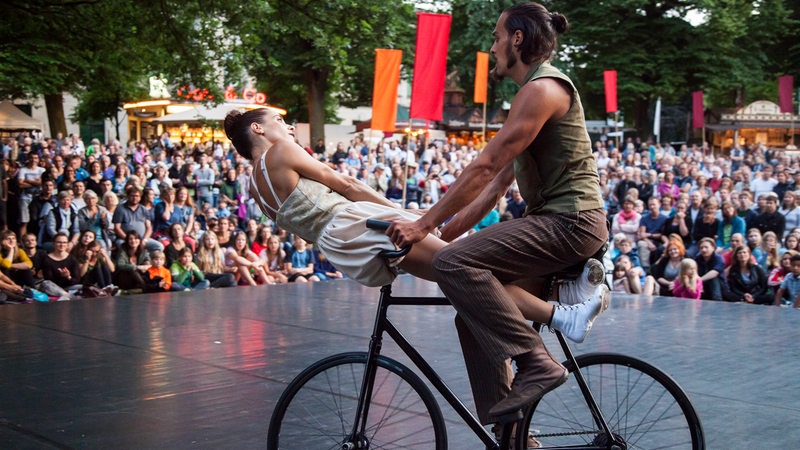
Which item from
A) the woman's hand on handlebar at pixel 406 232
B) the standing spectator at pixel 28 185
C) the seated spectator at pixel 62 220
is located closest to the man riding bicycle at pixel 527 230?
the woman's hand on handlebar at pixel 406 232

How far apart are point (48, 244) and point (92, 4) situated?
334 cm

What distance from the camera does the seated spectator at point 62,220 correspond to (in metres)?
12.5

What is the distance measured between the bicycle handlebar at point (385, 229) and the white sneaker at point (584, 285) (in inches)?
24.4

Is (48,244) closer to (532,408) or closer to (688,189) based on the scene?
(532,408)

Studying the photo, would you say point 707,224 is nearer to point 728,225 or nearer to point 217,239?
point 728,225

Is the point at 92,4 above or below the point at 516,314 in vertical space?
above

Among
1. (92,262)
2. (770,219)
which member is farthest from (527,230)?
(770,219)

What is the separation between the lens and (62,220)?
1259cm

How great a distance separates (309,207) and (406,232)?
49 cm

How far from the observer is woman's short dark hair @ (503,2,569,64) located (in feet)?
10.5

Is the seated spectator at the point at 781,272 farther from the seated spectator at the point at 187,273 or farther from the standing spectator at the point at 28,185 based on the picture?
the standing spectator at the point at 28,185

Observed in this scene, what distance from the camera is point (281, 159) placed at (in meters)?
3.50

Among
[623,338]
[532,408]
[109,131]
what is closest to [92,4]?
[623,338]

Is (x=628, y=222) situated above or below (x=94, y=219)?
below
